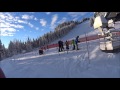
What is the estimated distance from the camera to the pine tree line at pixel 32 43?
4.13 m

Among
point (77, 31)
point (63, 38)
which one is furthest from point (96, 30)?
point (63, 38)

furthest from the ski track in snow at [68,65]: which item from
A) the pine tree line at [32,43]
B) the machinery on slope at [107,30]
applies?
the machinery on slope at [107,30]

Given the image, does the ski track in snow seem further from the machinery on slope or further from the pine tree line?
the machinery on slope

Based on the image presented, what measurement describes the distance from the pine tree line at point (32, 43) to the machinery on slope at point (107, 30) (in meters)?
0.58

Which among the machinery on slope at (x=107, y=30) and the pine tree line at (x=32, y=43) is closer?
the pine tree line at (x=32, y=43)

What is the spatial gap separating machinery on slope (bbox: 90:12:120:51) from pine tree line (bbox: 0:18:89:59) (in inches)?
22.7

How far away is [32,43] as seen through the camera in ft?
13.6

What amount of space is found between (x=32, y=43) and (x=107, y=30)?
216cm

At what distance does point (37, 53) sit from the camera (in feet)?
15.0

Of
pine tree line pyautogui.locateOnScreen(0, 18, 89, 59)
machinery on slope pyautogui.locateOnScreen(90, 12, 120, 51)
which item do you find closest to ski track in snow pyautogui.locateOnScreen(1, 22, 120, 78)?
pine tree line pyautogui.locateOnScreen(0, 18, 89, 59)

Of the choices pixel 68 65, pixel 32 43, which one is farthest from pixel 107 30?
pixel 32 43

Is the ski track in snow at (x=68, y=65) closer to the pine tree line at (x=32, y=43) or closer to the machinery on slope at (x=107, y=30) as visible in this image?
the pine tree line at (x=32, y=43)
